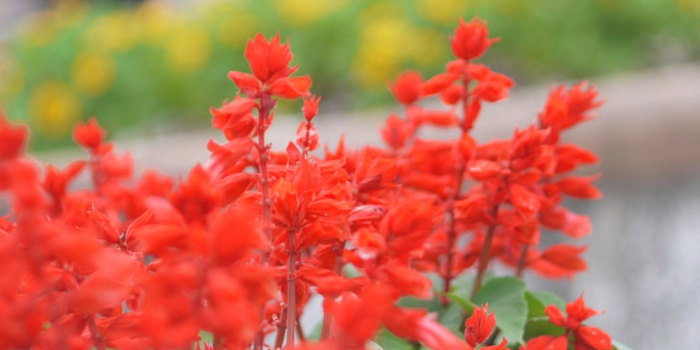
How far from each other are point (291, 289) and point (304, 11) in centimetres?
192

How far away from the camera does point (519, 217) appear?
0.33 metres

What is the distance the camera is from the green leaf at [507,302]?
0.33m

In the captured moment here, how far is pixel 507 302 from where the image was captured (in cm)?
36

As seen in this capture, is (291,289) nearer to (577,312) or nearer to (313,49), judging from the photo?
(577,312)

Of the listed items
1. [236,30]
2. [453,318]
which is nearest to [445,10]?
[236,30]

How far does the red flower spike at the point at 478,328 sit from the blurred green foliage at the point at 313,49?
1.57 meters

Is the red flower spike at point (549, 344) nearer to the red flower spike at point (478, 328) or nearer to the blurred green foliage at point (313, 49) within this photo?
the red flower spike at point (478, 328)

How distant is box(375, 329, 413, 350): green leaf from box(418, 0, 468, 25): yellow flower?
1.66m

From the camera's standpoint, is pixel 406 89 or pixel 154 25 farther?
pixel 154 25

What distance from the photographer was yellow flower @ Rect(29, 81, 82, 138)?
6.93 ft

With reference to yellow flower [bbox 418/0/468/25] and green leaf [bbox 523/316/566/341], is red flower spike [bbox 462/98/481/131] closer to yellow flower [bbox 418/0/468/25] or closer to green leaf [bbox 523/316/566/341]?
green leaf [bbox 523/316/566/341]

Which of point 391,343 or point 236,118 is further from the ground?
point 236,118

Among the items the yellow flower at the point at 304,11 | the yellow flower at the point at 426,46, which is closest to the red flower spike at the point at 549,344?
the yellow flower at the point at 426,46

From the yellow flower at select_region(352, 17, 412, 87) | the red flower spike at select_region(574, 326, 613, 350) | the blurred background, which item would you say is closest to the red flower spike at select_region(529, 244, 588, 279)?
the red flower spike at select_region(574, 326, 613, 350)
